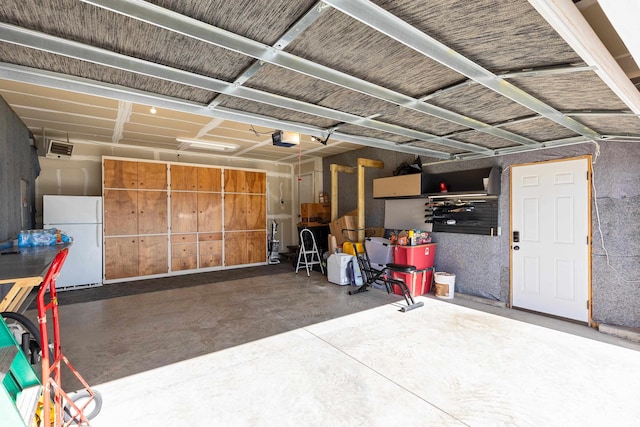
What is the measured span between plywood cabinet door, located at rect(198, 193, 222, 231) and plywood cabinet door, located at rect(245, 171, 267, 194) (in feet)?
2.49

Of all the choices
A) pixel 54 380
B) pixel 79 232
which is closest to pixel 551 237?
pixel 54 380

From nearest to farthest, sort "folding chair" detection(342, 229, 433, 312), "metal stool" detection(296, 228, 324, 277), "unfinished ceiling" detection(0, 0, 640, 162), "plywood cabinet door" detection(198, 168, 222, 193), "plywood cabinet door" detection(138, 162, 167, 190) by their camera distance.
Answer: "unfinished ceiling" detection(0, 0, 640, 162) < "folding chair" detection(342, 229, 433, 312) < "plywood cabinet door" detection(138, 162, 167, 190) < "metal stool" detection(296, 228, 324, 277) < "plywood cabinet door" detection(198, 168, 222, 193)

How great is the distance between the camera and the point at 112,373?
2.56 meters

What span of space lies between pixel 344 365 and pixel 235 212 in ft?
A: 17.6

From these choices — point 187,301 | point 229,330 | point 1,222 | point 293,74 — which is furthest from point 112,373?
point 293,74

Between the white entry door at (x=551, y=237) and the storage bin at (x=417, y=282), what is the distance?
125 cm

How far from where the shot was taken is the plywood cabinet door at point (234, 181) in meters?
7.18

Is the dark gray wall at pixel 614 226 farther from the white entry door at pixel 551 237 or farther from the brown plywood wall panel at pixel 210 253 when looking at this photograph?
the brown plywood wall panel at pixel 210 253

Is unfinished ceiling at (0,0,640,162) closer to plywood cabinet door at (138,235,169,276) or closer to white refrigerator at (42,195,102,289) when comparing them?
white refrigerator at (42,195,102,289)

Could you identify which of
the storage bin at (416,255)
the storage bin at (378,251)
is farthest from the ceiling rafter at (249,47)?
the storage bin at (378,251)

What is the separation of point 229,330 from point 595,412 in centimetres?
332

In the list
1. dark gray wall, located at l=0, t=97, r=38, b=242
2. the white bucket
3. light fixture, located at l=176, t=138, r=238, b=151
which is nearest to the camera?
dark gray wall, located at l=0, t=97, r=38, b=242

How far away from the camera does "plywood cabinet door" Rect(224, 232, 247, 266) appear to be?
23.7 feet

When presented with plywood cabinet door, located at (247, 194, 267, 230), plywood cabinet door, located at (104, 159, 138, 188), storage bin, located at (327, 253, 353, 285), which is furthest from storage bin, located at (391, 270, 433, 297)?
plywood cabinet door, located at (104, 159, 138, 188)
